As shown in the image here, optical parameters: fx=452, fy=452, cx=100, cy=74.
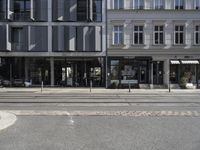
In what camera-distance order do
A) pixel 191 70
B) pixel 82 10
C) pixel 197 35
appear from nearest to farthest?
1. pixel 82 10
2. pixel 197 35
3. pixel 191 70

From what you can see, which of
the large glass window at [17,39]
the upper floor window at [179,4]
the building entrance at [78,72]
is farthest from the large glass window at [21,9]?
the upper floor window at [179,4]

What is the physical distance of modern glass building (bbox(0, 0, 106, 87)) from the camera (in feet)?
151

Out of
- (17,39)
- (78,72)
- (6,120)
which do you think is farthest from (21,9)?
(6,120)

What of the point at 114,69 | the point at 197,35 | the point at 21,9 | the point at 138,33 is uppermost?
the point at 21,9

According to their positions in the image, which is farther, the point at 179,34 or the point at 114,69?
the point at 114,69

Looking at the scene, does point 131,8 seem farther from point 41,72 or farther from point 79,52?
point 41,72

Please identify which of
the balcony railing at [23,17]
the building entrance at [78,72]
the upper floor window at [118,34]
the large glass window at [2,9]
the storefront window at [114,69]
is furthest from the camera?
the building entrance at [78,72]

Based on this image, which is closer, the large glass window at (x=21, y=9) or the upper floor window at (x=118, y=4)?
the large glass window at (x=21, y=9)

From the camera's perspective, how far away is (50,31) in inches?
1823

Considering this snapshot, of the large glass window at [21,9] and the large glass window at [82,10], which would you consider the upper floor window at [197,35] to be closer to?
the large glass window at [82,10]

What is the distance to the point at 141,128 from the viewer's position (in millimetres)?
12883

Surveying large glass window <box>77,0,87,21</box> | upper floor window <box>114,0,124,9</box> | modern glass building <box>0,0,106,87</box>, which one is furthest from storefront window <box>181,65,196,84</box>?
large glass window <box>77,0,87,21</box>

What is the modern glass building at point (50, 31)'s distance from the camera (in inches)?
1815

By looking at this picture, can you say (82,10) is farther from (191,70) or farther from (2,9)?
(191,70)
